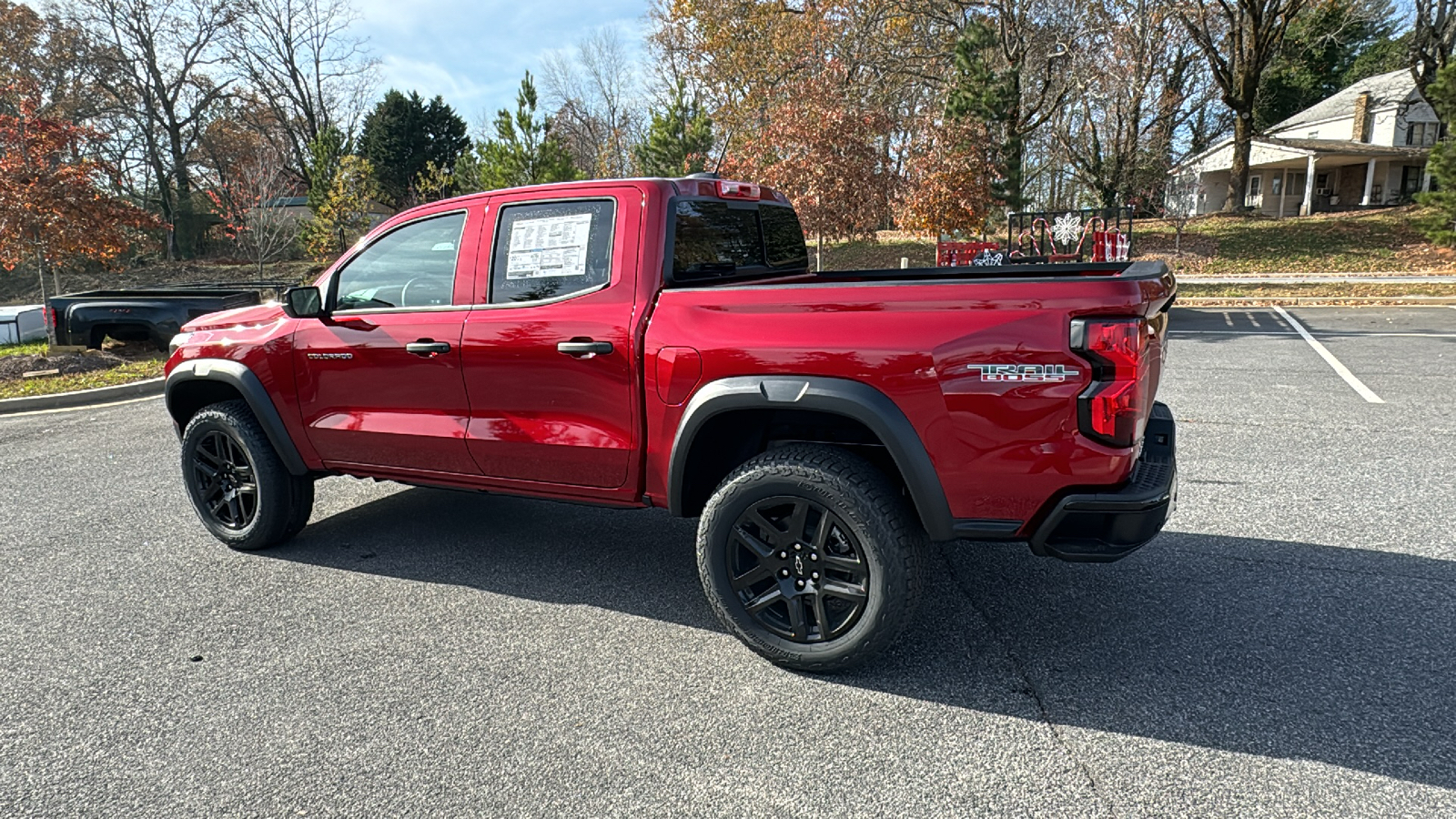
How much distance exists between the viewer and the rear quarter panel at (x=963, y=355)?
2723mm

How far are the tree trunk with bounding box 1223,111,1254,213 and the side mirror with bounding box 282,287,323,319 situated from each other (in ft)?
106

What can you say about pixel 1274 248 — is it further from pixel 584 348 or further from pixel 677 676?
pixel 677 676

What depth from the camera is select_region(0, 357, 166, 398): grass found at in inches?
382

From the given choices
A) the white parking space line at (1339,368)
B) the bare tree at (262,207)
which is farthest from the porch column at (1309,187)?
the bare tree at (262,207)

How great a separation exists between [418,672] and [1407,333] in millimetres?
13829

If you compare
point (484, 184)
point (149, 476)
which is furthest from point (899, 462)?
point (484, 184)

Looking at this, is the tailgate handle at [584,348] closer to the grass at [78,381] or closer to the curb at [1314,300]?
the grass at [78,381]

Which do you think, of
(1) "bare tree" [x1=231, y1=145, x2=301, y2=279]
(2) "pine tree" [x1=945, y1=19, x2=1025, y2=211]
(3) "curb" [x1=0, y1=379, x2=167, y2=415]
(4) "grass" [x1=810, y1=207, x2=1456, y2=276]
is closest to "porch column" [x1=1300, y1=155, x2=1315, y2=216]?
(4) "grass" [x1=810, y1=207, x2=1456, y2=276]

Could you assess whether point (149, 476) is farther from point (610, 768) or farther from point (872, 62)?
point (872, 62)

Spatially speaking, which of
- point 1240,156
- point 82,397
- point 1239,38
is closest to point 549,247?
point 82,397

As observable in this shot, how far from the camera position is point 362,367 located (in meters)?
4.16

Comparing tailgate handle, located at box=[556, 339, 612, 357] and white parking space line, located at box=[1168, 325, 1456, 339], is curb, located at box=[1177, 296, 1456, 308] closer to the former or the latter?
white parking space line, located at box=[1168, 325, 1456, 339]

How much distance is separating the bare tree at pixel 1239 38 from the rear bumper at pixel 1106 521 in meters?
26.9

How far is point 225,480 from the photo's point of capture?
4699 mm
